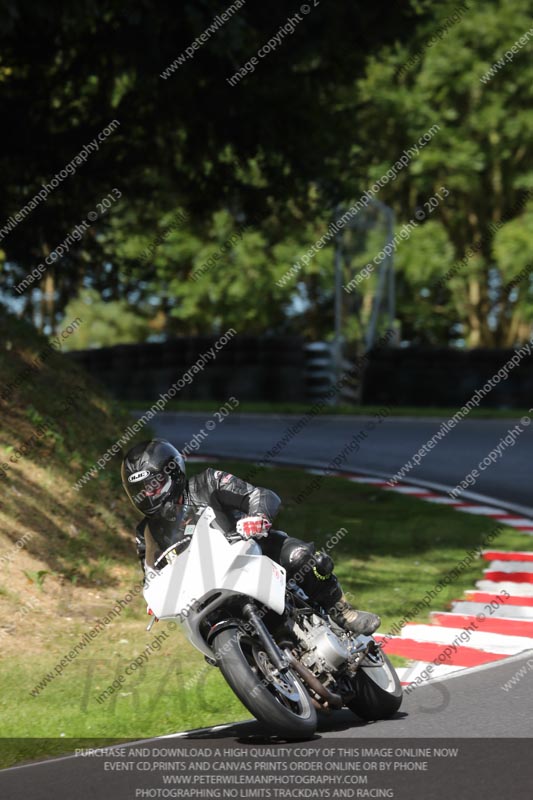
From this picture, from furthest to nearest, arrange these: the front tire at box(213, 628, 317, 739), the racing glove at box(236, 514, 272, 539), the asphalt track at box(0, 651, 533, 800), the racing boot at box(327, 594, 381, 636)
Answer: the racing boot at box(327, 594, 381, 636) → the racing glove at box(236, 514, 272, 539) → the front tire at box(213, 628, 317, 739) → the asphalt track at box(0, 651, 533, 800)

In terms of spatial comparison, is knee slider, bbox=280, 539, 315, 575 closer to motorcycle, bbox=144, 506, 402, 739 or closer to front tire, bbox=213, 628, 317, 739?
motorcycle, bbox=144, 506, 402, 739

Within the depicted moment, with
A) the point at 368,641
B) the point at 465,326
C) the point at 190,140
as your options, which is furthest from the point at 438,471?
the point at 465,326

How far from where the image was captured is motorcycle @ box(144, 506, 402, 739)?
6016 millimetres

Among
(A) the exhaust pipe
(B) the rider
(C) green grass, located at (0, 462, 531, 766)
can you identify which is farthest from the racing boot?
(C) green grass, located at (0, 462, 531, 766)

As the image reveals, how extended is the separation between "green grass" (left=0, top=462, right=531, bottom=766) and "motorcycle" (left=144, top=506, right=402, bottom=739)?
86 cm

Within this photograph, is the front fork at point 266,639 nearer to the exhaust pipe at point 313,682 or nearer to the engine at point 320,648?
the exhaust pipe at point 313,682

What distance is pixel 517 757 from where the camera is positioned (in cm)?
577

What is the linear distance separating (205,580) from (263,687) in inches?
22.5

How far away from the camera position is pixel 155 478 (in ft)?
21.0

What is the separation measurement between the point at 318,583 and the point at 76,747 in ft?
4.84

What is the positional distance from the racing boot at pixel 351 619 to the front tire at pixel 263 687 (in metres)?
0.67

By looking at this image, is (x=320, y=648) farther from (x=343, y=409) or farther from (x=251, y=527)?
(x=343, y=409)

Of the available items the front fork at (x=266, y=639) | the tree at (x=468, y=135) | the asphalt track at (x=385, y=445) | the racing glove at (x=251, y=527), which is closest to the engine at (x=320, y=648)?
the front fork at (x=266, y=639)

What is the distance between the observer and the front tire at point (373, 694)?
672cm
